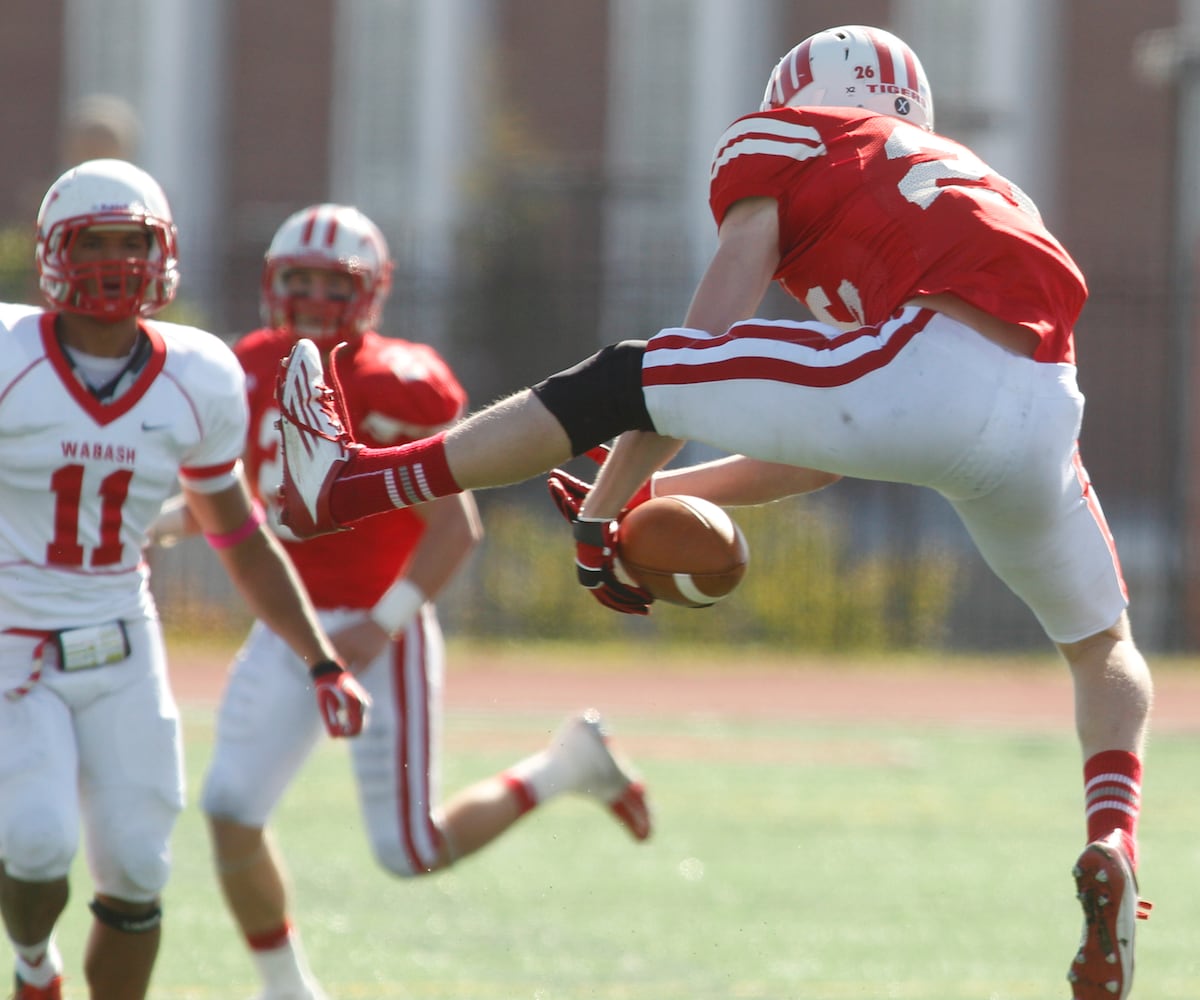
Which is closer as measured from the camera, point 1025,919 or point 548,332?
point 1025,919

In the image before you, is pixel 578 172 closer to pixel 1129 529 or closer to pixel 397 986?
pixel 1129 529

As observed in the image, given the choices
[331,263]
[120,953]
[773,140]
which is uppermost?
[773,140]

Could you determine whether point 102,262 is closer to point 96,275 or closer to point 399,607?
point 96,275

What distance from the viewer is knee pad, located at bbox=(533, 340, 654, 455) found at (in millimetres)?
3898

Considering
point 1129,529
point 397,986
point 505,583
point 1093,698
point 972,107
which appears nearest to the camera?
point 1093,698

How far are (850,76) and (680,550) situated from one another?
107 centimetres

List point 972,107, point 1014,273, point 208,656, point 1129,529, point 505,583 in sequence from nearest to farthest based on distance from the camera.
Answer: point 1014,273, point 208,656, point 505,583, point 1129,529, point 972,107

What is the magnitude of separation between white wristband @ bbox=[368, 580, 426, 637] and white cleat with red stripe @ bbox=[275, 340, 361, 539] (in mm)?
1240

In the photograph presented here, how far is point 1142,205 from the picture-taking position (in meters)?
23.7

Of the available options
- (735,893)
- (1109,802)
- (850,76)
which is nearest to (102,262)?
(850,76)

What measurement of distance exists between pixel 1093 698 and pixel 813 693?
8.57 m

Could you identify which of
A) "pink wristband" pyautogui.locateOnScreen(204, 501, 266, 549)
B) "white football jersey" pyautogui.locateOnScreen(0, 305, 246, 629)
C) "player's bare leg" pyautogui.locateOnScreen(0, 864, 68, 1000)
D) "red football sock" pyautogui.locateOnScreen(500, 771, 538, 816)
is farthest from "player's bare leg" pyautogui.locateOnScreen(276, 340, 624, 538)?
"red football sock" pyautogui.locateOnScreen(500, 771, 538, 816)

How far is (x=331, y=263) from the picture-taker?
562cm

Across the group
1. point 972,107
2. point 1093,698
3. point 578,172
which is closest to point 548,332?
point 578,172
